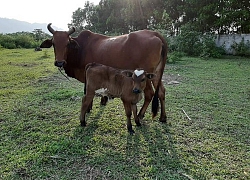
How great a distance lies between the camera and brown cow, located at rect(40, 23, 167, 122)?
3836 mm

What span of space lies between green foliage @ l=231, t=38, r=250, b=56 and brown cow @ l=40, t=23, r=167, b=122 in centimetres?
1110

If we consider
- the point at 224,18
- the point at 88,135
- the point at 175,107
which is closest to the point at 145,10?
the point at 224,18

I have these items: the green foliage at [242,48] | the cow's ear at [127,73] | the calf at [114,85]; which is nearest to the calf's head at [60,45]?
the calf at [114,85]

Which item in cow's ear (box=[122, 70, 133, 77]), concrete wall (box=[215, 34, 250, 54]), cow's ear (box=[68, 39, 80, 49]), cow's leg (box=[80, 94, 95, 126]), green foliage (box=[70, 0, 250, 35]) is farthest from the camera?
green foliage (box=[70, 0, 250, 35])

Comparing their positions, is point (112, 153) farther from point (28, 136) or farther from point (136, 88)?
point (28, 136)

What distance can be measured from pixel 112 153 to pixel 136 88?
3.12ft

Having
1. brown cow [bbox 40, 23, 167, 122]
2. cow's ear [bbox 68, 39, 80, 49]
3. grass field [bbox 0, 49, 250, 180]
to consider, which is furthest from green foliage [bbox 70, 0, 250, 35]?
cow's ear [bbox 68, 39, 80, 49]

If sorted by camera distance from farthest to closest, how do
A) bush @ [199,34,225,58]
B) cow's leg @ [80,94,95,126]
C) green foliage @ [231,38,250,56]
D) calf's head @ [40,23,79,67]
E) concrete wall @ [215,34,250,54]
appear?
concrete wall @ [215,34,250,54]
bush @ [199,34,225,58]
green foliage @ [231,38,250,56]
calf's head @ [40,23,79,67]
cow's leg @ [80,94,95,126]

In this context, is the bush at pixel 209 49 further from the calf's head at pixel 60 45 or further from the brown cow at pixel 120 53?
the calf's head at pixel 60 45

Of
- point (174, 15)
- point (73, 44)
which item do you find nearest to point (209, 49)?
point (174, 15)

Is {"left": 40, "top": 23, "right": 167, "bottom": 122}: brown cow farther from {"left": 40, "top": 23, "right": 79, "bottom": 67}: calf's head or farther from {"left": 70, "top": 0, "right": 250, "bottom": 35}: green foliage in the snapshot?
{"left": 70, "top": 0, "right": 250, "bottom": 35}: green foliage

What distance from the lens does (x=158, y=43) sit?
12.5ft

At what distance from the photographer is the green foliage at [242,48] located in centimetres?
1324

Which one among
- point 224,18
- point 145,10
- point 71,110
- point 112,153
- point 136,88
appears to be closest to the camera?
point 112,153
